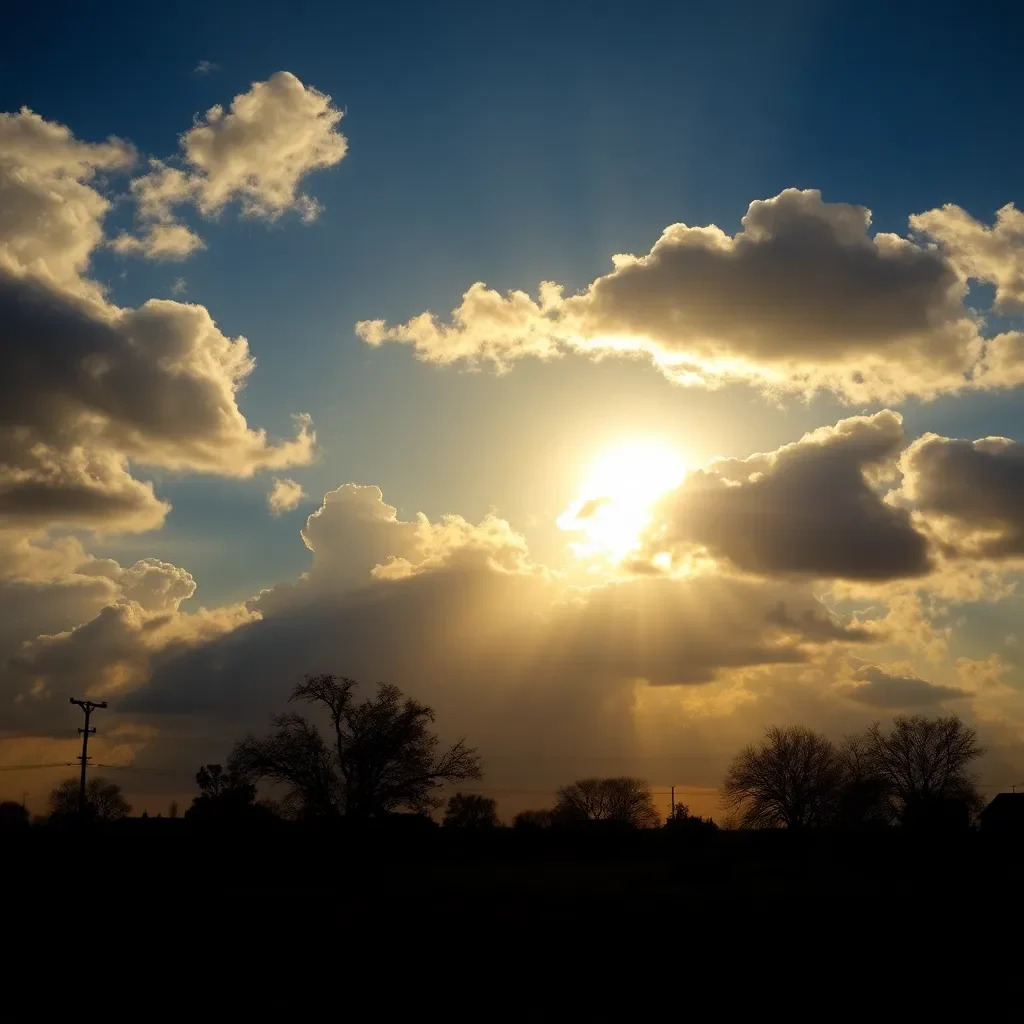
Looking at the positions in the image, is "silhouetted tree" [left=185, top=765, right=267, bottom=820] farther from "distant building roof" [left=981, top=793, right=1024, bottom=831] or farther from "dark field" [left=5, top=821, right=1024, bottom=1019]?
"distant building roof" [left=981, top=793, right=1024, bottom=831]

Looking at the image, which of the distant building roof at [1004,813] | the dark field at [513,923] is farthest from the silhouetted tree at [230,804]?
the distant building roof at [1004,813]

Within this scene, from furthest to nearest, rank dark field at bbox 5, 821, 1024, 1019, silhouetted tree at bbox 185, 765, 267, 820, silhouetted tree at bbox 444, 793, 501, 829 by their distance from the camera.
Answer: silhouetted tree at bbox 444, 793, 501, 829 → silhouetted tree at bbox 185, 765, 267, 820 → dark field at bbox 5, 821, 1024, 1019

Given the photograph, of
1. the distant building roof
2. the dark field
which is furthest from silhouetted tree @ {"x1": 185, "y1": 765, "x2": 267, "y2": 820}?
the distant building roof

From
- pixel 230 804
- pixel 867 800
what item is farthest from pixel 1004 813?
pixel 230 804

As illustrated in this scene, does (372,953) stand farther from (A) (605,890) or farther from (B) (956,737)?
(B) (956,737)

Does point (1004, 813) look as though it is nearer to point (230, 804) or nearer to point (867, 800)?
point (867, 800)

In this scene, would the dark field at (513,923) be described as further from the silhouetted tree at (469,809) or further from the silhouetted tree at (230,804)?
the silhouetted tree at (469,809)

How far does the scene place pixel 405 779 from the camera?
6869 centimetres

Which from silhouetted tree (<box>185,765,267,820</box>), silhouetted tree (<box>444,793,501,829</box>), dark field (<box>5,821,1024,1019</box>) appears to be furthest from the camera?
silhouetted tree (<box>444,793,501,829</box>)

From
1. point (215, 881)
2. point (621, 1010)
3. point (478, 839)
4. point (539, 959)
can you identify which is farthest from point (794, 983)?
point (478, 839)

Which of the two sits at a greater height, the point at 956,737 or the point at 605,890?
the point at 956,737

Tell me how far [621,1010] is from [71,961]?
12459mm

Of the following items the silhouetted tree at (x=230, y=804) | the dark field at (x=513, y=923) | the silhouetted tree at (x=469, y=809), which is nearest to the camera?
the dark field at (x=513, y=923)

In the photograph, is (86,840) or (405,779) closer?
(86,840)
